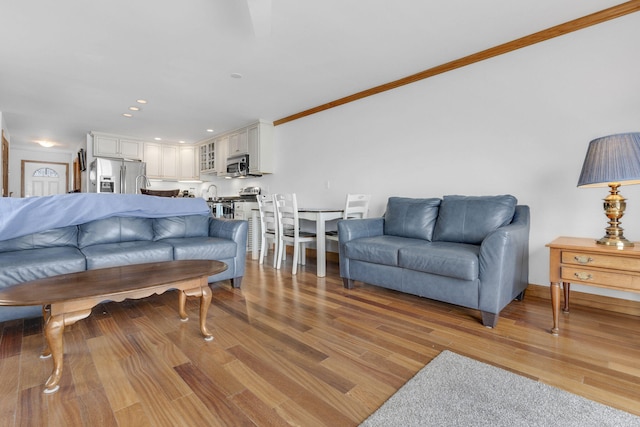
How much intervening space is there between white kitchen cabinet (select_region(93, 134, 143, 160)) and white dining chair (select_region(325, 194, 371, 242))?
5164mm

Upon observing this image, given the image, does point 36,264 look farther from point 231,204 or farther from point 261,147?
point 261,147

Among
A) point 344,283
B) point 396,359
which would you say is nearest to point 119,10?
point 344,283

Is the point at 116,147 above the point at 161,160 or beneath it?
above

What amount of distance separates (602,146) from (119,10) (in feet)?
11.7

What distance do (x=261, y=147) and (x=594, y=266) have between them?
4647mm

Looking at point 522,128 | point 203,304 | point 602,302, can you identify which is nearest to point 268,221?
point 203,304

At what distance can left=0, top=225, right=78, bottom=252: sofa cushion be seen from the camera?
2.24 meters

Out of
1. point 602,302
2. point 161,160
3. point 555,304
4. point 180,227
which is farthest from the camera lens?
point 161,160

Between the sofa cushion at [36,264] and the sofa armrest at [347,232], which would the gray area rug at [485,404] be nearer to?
the sofa armrest at [347,232]

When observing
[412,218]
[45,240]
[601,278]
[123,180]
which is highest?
[123,180]

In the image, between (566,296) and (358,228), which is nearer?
(566,296)

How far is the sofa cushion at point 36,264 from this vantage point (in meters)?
1.85

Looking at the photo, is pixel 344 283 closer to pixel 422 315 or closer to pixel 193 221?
pixel 422 315

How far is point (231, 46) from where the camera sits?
9.33 feet
